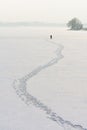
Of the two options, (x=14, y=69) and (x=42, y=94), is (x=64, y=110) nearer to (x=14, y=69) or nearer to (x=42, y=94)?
(x=42, y=94)

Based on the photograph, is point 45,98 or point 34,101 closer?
point 34,101

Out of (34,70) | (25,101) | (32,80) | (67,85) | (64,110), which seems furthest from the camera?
(34,70)

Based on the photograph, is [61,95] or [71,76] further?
[71,76]

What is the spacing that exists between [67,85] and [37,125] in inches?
120

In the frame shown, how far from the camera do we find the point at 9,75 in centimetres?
930

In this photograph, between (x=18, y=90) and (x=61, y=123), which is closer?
(x=61, y=123)

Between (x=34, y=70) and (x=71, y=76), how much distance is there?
1.50 m

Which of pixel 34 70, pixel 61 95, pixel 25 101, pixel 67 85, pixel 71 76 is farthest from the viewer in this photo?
pixel 34 70

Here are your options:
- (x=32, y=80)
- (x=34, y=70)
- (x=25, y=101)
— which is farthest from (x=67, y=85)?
(x=34, y=70)

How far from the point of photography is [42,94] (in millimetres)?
6766

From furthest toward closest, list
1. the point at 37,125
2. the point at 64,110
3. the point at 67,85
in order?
1. the point at 67,85
2. the point at 64,110
3. the point at 37,125

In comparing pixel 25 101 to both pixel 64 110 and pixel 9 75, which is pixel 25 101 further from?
pixel 9 75

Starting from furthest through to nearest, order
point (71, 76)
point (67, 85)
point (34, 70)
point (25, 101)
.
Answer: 1. point (34, 70)
2. point (71, 76)
3. point (67, 85)
4. point (25, 101)

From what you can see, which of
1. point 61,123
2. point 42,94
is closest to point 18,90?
point 42,94
